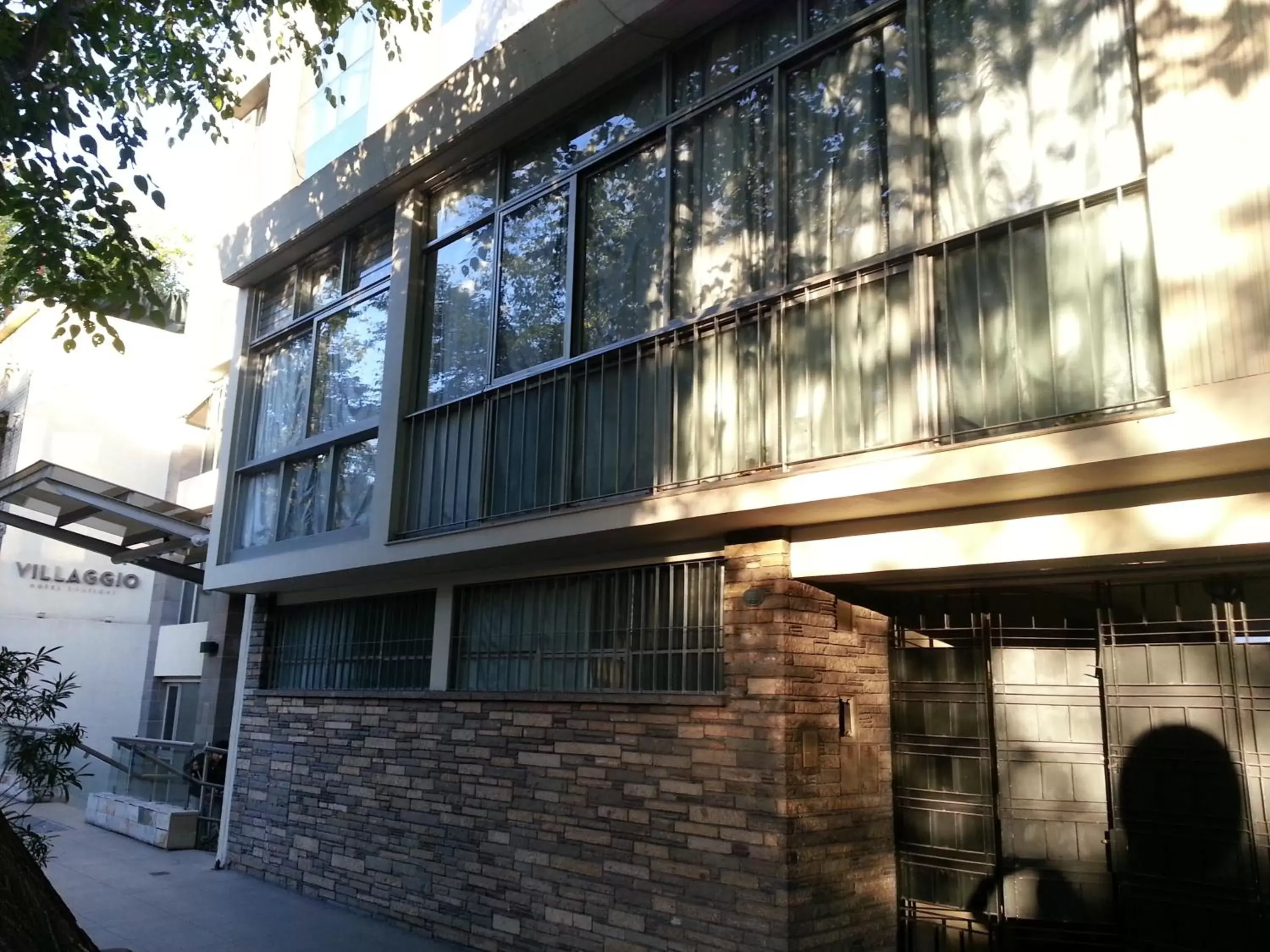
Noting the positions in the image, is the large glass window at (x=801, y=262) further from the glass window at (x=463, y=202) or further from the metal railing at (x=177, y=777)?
the metal railing at (x=177, y=777)

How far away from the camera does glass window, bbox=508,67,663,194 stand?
7.86 meters

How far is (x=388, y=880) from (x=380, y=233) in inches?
255

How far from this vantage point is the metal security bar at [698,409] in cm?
590

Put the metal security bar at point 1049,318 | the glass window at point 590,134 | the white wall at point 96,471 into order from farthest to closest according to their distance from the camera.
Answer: the white wall at point 96,471 → the glass window at point 590,134 → the metal security bar at point 1049,318

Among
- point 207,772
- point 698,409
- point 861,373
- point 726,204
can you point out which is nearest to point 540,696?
point 698,409

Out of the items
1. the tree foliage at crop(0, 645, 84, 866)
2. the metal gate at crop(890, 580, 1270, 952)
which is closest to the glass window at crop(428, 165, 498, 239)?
the tree foliage at crop(0, 645, 84, 866)

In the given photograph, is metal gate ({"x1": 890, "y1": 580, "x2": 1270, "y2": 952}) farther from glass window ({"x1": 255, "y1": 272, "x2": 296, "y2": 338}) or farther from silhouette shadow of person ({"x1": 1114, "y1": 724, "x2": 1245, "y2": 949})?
glass window ({"x1": 255, "y1": 272, "x2": 296, "y2": 338})

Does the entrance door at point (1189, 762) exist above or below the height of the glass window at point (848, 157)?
below

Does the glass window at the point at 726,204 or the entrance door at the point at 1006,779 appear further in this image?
the glass window at the point at 726,204

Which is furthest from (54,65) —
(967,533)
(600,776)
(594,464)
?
(967,533)

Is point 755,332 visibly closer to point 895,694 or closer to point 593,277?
point 593,277

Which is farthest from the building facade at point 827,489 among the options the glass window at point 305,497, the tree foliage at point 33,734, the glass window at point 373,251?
the tree foliage at point 33,734

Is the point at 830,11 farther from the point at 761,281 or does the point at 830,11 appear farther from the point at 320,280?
the point at 320,280

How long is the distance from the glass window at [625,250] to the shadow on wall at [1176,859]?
423 centimetres
